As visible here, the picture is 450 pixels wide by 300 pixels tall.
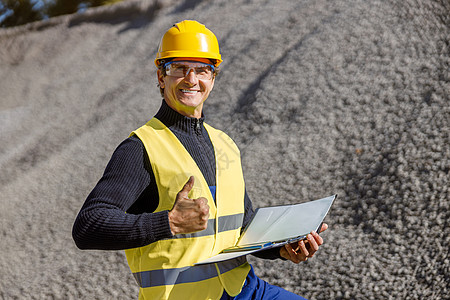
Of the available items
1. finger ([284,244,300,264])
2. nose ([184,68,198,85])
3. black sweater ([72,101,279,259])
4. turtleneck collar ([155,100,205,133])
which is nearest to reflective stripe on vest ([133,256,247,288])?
black sweater ([72,101,279,259])

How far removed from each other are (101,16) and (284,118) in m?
6.80

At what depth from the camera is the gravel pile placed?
10.5ft

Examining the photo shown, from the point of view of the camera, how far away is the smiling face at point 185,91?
1.69 meters

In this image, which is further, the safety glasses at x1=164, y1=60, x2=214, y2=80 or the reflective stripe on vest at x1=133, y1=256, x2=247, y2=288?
the safety glasses at x1=164, y1=60, x2=214, y2=80

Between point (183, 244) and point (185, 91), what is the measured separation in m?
0.58

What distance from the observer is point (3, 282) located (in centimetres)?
417

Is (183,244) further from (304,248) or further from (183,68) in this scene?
(183,68)

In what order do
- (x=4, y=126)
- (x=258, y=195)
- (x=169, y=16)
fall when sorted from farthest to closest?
(x=169, y=16) → (x=4, y=126) → (x=258, y=195)

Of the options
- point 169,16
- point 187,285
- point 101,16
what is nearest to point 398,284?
point 187,285

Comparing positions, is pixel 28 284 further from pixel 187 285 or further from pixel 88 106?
pixel 88 106

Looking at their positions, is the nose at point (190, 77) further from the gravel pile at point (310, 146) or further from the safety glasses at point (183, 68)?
the gravel pile at point (310, 146)

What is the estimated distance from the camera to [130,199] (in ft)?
4.86

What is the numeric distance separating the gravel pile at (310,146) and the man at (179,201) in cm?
164

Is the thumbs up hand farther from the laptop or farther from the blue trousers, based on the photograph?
the blue trousers
